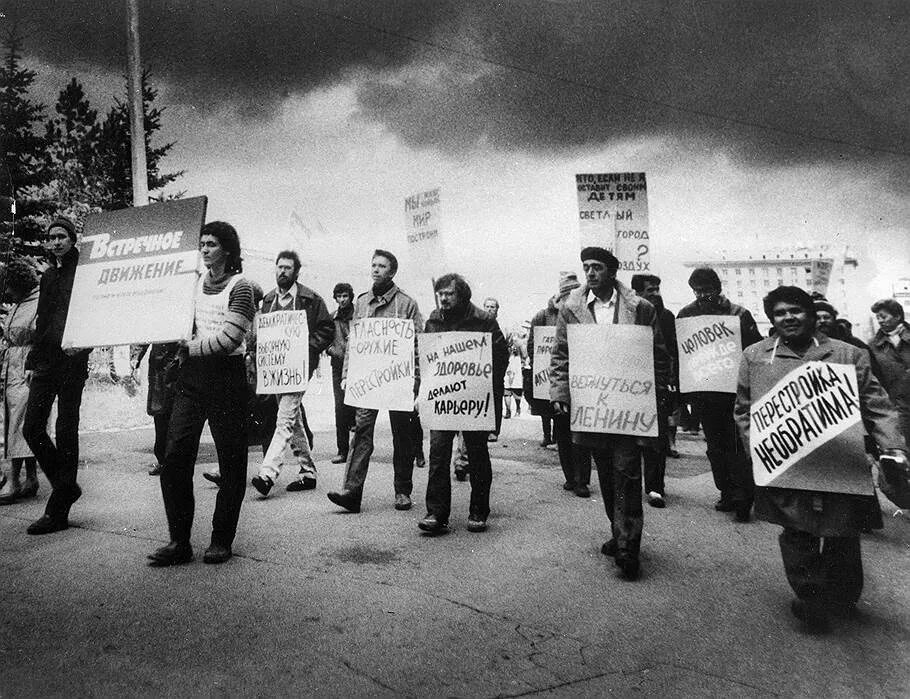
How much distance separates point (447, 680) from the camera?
2.23 m

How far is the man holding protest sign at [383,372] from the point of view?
489cm

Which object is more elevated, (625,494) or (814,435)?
(814,435)

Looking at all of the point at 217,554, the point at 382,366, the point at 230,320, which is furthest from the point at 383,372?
the point at 217,554

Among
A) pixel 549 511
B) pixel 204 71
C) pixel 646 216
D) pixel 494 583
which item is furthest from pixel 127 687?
pixel 646 216

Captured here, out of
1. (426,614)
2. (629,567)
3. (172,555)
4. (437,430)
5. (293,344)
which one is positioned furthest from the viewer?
(293,344)

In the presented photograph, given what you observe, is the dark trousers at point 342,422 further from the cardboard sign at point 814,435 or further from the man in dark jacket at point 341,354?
the cardboard sign at point 814,435

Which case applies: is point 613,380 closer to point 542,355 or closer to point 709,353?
point 709,353

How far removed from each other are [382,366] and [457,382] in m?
0.85

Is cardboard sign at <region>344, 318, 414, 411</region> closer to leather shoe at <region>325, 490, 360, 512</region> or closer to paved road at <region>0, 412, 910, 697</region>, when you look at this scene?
leather shoe at <region>325, 490, 360, 512</region>

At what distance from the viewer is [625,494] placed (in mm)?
3496

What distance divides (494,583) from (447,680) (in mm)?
1030

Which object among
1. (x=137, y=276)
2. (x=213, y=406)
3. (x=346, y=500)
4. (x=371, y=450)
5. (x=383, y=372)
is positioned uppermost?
(x=137, y=276)

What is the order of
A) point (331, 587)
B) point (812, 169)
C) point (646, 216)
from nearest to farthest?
point (331, 587)
point (812, 169)
point (646, 216)

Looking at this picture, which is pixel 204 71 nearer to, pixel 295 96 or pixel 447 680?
pixel 295 96
